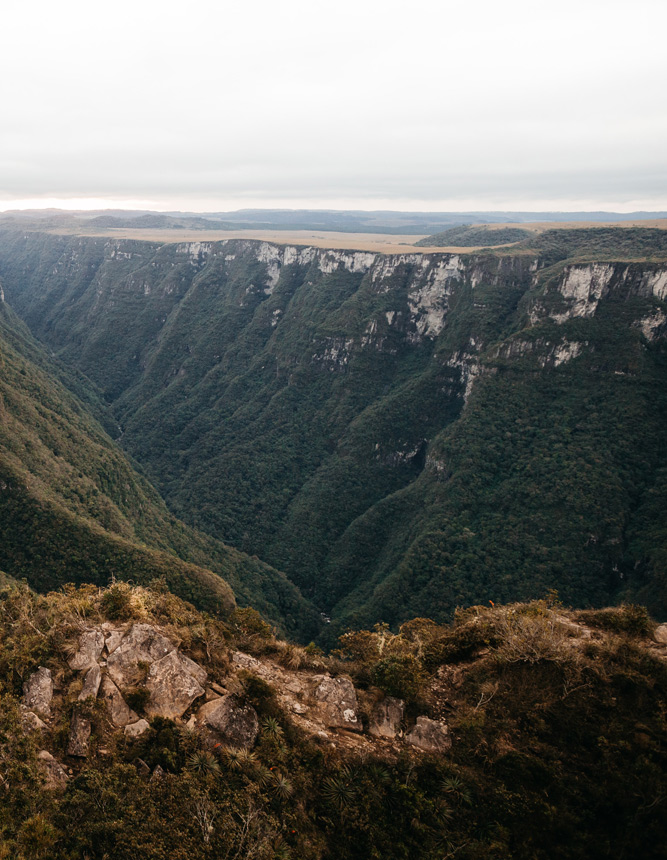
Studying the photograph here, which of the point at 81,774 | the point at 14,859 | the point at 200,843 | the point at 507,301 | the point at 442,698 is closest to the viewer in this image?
the point at 14,859

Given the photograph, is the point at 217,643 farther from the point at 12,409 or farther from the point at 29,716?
the point at 12,409

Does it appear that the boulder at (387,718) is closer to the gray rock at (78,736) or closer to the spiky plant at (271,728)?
the spiky plant at (271,728)

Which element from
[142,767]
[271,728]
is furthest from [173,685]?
[271,728]

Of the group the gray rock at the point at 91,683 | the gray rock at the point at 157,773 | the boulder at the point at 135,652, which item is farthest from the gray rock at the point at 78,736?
the gray rock at the point at 157,773

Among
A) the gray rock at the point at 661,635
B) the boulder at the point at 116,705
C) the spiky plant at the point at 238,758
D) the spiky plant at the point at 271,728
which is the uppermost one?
the gray rock at the point at 661,635

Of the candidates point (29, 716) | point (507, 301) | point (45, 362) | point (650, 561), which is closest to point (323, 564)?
point (650, 561)
